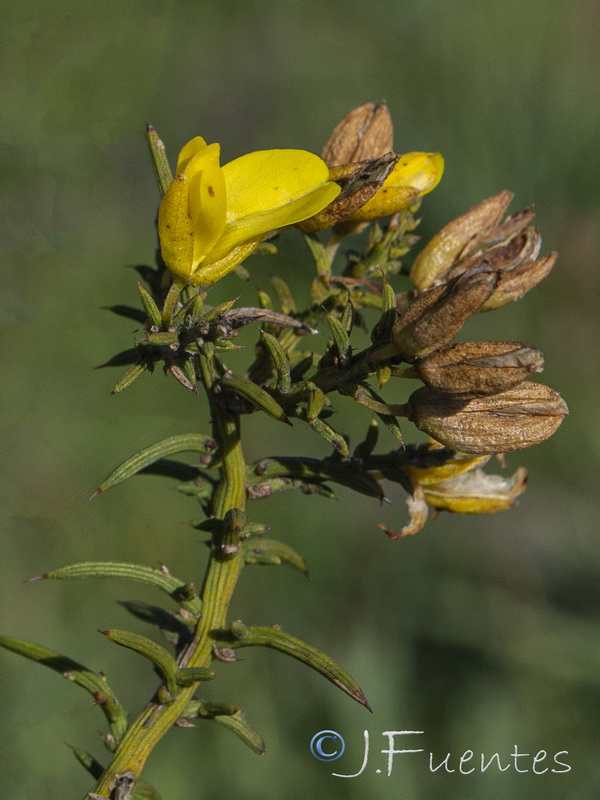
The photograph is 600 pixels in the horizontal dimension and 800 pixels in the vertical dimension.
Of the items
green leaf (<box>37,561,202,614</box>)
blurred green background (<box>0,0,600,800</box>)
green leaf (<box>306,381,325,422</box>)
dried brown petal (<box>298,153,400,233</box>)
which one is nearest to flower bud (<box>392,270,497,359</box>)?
green leaf (<box>306,381,325,422</box>)

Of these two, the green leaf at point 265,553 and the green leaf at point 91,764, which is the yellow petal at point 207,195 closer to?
the green leaf at point 265,553

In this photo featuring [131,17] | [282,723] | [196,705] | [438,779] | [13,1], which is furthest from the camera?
[131,17]

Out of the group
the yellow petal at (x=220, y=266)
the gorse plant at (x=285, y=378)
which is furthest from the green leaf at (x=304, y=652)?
the yellow petal at (x=220, y=266)

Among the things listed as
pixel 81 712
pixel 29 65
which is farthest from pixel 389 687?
pixel 29 65

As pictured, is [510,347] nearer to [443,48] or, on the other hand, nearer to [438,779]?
[438,779]

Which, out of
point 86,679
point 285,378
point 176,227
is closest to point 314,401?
point 285,378

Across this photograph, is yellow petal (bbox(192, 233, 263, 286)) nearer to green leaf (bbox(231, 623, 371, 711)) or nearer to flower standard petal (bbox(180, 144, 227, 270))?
flower standard petal (bbox(180, 144, 227, 270))

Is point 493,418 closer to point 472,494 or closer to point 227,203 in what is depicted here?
point 472,494
